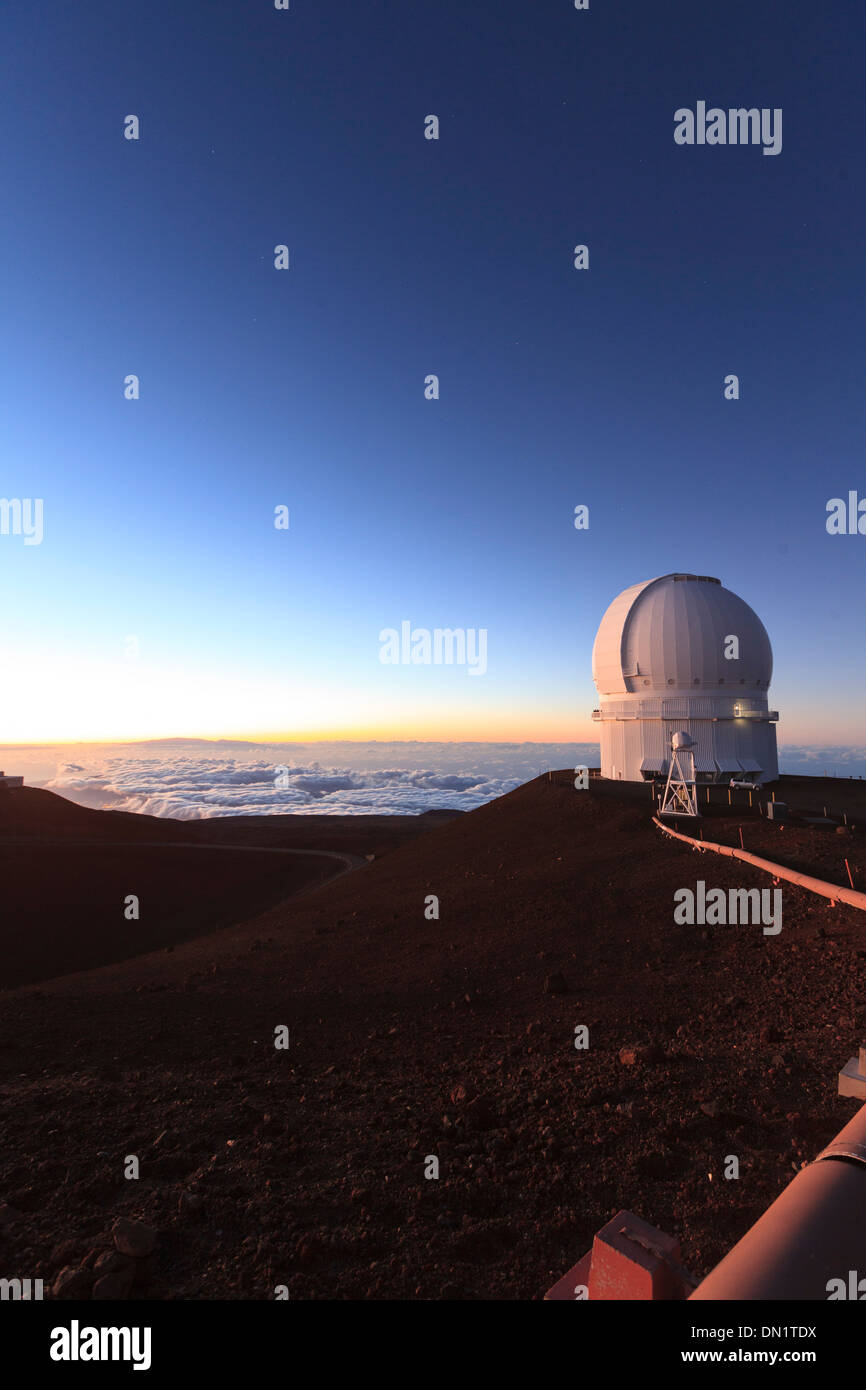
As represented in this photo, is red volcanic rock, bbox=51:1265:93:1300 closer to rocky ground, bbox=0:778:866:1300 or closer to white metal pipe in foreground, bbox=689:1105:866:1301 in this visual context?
rocky ground, bbox=0:778:866:1300

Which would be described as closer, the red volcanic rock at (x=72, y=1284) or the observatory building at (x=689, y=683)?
the red volcanic rock at (x=72, y=1284)

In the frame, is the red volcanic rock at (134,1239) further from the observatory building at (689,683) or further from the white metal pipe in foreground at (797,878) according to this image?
the observatory building at (689,683)

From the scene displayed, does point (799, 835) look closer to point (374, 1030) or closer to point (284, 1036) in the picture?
point (374, 1030)

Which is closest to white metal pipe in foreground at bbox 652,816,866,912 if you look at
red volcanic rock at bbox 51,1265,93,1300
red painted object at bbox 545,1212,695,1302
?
Result: red painted object at bbox 545,1212,695,1302

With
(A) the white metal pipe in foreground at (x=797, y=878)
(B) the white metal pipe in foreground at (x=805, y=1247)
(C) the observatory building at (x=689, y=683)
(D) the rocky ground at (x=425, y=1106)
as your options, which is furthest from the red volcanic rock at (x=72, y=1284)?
(C) the observatory building at (x=689, y=683)

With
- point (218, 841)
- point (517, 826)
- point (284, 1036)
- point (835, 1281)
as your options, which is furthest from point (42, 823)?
point (835, 1281)

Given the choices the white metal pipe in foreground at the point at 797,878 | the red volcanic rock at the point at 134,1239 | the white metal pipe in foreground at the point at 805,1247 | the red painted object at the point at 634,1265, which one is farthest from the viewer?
the white metal pipe in foreground at the point at 797,878
